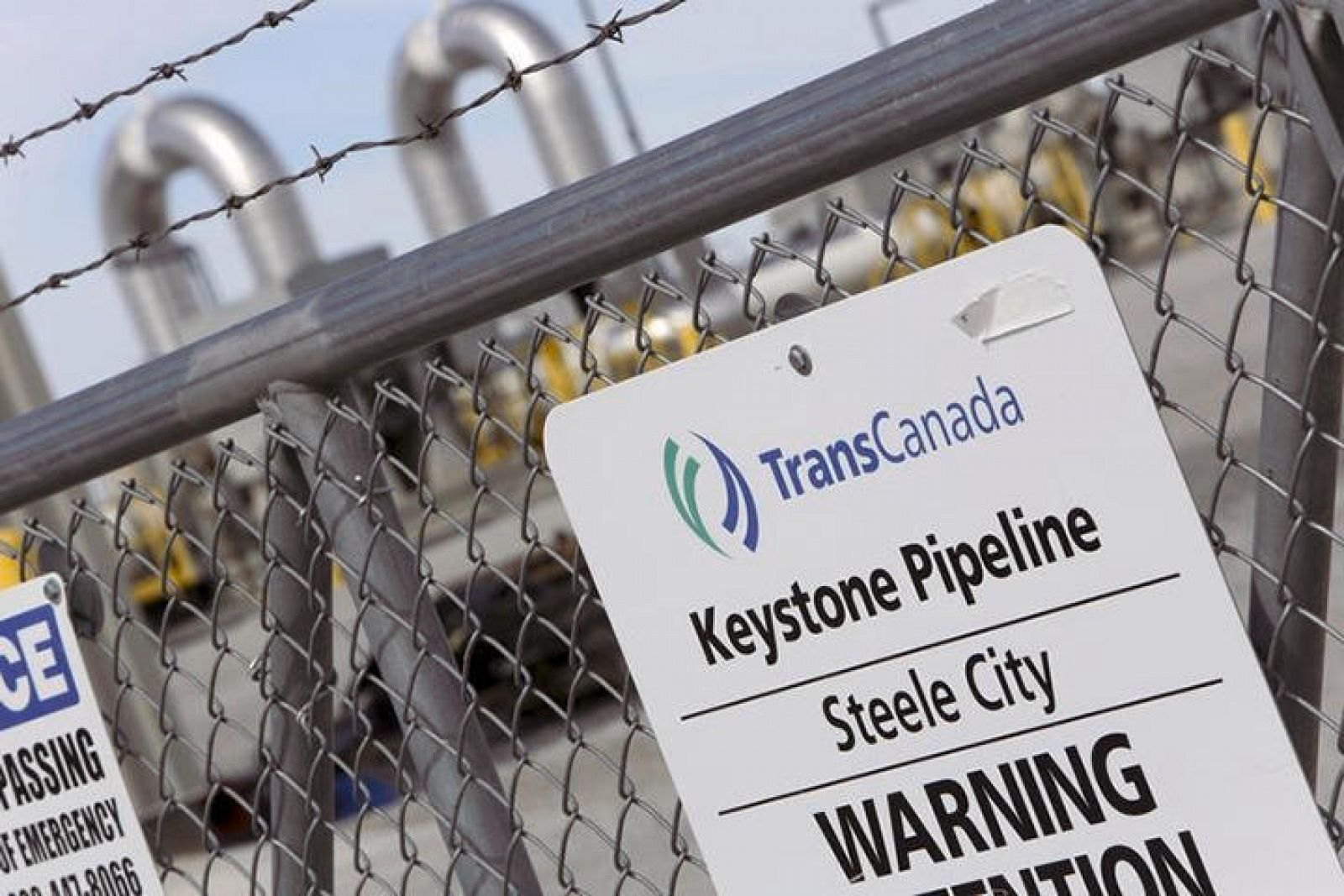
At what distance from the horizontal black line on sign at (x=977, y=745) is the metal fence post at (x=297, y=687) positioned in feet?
2.30

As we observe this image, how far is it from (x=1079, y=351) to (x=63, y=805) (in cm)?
161

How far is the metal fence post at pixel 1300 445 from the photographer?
6.65ft

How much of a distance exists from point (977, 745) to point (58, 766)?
53.6 inches

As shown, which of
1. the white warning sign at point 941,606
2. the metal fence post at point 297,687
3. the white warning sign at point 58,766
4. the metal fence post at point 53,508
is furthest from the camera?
the metal fence post at point 53,508

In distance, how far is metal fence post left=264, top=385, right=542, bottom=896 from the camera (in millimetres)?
2596

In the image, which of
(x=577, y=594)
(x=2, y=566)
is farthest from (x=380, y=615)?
(x=2, y=566)

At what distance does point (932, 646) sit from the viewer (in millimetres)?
2133

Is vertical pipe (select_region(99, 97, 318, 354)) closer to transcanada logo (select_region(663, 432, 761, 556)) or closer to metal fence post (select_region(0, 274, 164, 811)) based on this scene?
metal fence post (select_region(0, 274, 164, 811))

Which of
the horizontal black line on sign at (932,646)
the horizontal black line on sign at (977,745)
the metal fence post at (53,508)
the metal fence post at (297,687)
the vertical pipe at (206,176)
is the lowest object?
the horizontal black line on sign at (977,745)

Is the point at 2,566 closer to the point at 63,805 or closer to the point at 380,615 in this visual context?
the point at 63,805

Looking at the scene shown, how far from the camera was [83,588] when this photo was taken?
300 cm

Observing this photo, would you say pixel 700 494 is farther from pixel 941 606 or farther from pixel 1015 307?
pixel 1015 307

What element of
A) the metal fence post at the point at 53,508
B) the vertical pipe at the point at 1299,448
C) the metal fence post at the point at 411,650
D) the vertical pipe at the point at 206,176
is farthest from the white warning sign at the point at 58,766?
the vertical pipe at the point at 206,176

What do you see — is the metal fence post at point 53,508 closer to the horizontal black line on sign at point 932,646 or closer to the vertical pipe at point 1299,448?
the horizontal black line on sign at point 932,646
